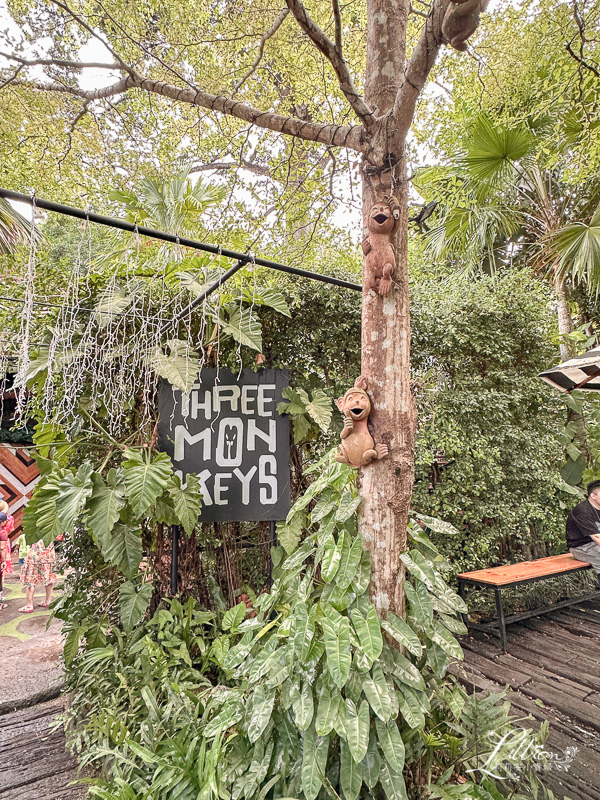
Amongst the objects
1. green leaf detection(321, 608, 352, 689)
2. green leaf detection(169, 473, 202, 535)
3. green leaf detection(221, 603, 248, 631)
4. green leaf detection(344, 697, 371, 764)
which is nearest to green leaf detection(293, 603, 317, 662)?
green leaf detection(321, 608, 352, 689)

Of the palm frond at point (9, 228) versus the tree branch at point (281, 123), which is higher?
the palm frond at point (9, 228)

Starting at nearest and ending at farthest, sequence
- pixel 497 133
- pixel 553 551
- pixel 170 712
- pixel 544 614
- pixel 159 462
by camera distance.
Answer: pixel 170 712 < pixel 159 462 < pixel 497 133 < pixel 544 614 < pixel 553 551

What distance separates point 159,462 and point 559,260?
4.62 metres

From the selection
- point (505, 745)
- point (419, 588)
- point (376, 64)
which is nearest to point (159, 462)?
point (419, 588)

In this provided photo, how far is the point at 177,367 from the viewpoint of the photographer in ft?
7.82

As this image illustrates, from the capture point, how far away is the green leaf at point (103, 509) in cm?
213

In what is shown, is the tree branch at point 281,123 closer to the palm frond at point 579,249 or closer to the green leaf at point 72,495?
the green leaf at point 72,495

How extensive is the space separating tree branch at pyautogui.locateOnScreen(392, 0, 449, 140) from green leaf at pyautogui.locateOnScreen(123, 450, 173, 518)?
191cm

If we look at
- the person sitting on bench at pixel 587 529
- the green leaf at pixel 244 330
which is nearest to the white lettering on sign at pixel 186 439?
the green leaf at pixel 244 330

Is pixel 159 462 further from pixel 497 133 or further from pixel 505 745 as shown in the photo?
pixel 497 133

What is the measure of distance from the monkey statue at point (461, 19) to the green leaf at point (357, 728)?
226cm

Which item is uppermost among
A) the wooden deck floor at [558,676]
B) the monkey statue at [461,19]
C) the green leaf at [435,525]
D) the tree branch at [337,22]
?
the tree branch at [337,22]

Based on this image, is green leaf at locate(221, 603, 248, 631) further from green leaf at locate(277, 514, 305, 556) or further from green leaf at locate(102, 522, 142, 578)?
green leaf at locate(102, 522, 142, 578)

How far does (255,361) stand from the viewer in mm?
2854
